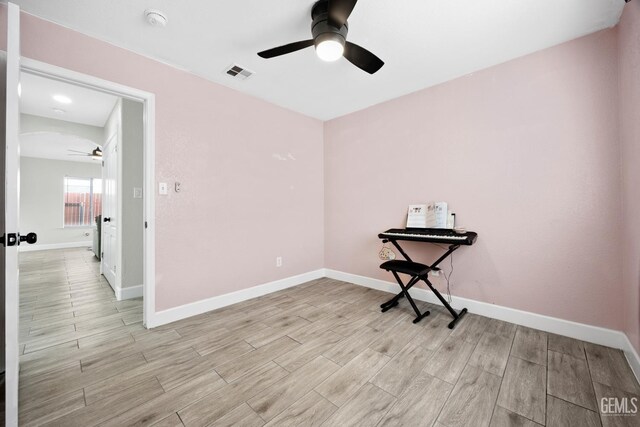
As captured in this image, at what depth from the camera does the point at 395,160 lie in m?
3.26

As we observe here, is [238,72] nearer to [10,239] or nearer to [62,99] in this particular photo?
[10,239]

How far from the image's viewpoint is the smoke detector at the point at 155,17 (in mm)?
1818

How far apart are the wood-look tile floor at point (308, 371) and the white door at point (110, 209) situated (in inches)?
38.9

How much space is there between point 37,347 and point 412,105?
4.33m

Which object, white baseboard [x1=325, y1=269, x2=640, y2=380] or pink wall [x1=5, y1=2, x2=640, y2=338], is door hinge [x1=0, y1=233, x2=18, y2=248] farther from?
white baseboard [x1=325, y1=269, x2=640, y2=380]

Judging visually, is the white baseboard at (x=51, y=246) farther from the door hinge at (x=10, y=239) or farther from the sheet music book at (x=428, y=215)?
the sheet music book at (x=428, y=215)

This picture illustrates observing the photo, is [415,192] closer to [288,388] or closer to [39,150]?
[288,388]

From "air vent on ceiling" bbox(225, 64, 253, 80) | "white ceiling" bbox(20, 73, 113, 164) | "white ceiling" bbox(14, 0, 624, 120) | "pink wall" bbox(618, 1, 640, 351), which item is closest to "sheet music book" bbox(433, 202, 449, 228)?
"pink wall" bbox(618, 1, 640, 351)

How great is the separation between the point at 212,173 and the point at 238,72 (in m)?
1.11

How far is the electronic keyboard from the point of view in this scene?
232cm

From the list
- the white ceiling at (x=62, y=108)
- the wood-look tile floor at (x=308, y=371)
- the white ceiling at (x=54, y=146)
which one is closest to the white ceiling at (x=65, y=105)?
the white ceiling at (x=62, y=108)

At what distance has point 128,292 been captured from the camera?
3.18 metres

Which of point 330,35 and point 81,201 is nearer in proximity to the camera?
point 330,35

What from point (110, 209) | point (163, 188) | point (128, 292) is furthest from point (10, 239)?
point (110, 209)
